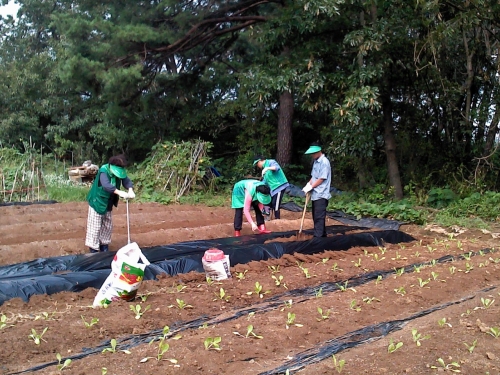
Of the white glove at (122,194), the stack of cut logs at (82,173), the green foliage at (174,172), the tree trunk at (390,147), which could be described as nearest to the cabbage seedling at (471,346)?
the white glove at (122,194)

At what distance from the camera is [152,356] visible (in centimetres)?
283

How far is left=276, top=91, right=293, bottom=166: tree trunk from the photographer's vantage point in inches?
574

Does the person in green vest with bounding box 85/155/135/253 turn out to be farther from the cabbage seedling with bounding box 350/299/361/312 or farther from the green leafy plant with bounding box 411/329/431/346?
the green leafy plant with bounding box 411/329/431/346

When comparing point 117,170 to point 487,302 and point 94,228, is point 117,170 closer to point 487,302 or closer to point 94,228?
point 94,228

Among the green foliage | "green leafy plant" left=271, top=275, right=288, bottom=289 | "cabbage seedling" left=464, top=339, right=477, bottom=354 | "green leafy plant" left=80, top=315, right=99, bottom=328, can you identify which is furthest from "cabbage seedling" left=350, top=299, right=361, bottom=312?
the green foliage

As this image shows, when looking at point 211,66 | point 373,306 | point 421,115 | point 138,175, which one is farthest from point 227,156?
point 373,306

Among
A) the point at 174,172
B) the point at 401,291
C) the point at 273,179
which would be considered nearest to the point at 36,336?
the point at 401,291

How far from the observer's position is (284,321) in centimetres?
346

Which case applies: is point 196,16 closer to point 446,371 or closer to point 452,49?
point 452,49

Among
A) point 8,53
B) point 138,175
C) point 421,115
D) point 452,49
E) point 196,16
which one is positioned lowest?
point 138,175

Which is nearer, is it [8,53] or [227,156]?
[227,156]

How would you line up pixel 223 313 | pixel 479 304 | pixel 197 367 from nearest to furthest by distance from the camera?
pixel 197 367 → pixel 223 313 → pixel 479 304

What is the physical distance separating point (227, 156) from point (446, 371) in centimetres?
1458

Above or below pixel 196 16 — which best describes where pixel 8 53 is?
above
